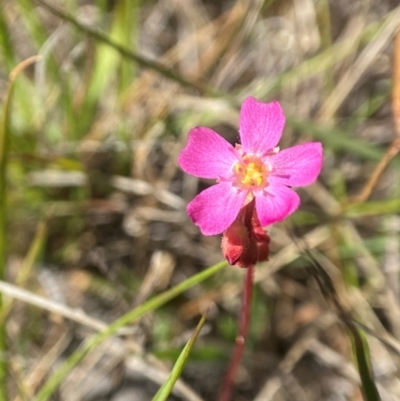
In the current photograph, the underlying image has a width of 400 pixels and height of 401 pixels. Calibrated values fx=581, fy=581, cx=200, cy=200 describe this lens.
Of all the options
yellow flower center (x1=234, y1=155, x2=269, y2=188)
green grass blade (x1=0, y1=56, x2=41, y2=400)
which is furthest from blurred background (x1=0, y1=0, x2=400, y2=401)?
Answer: yellow flower center (x1=234, y1=155, x2=269, y2=188)

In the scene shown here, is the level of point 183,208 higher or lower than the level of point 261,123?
lower

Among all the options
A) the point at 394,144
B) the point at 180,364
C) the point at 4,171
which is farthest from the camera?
the point at 394,144

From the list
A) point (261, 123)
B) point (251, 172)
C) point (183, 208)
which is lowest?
point (183, 208)

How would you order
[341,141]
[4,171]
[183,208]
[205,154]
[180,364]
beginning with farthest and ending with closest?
[183,208], [341,141], [4,171], [205,154], [180,364]

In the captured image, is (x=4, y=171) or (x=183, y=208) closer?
(x=4, y=171)

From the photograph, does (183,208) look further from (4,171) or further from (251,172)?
(251,172)

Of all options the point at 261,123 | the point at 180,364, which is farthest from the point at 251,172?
the point at 180,364
